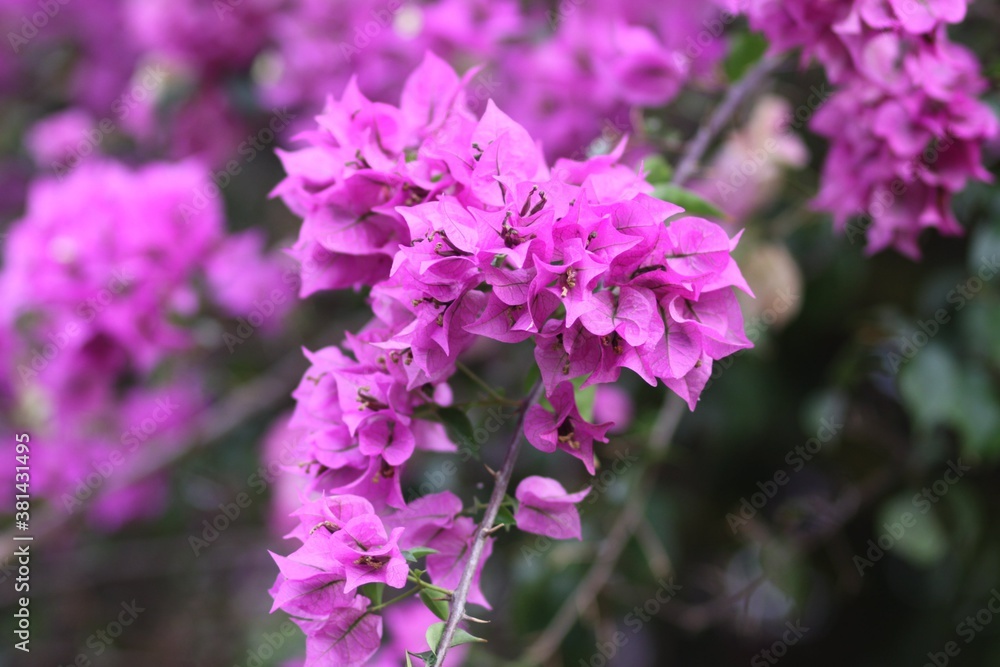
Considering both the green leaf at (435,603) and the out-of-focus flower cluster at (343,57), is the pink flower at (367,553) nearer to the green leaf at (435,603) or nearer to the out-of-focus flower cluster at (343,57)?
the green leaf at (435,603)

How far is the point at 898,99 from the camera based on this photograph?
0.74m

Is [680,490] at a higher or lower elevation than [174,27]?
lower

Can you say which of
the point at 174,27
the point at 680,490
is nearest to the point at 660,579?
the point at 680,490

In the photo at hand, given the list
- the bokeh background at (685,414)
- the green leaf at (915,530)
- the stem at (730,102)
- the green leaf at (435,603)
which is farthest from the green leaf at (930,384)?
the green leaf at (435,603)

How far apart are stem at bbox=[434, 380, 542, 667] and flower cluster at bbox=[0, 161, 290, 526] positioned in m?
0.74

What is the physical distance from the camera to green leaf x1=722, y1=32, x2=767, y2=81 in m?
0.85

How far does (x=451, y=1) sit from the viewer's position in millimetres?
1202

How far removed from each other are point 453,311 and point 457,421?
0.10 meters

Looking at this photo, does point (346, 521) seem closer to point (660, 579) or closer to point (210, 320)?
point (660, 579)

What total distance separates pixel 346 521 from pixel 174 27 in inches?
49.9

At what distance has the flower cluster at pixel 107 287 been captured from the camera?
3.63 feet

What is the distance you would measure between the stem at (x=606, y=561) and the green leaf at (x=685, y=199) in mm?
456

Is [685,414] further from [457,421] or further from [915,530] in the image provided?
[457,421]

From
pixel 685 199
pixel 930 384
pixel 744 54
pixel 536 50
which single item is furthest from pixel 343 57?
pixel 930 384
